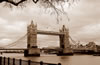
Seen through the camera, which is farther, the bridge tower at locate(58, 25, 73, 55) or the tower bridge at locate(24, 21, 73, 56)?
the bridge tower at locate(58, 25, 73, 55)

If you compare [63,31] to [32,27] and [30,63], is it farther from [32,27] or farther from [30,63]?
[30,63]

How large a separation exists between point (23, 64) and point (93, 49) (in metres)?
144

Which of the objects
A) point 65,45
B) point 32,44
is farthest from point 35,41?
point 65,45

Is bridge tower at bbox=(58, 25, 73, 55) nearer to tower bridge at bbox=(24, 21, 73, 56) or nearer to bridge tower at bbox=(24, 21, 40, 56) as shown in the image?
tower bridge at bbox=(24, 21, 73, 56)

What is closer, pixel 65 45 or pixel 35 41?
pixel 35 41

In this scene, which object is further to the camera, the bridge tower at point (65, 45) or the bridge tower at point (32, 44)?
the bridge tower at point (65, 45)

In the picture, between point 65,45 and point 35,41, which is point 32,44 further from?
point 65,45

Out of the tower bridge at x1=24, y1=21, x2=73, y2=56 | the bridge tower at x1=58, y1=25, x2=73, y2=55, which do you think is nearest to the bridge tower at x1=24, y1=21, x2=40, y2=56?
the tower bridge at x1=24, y1=21, x2=73, y2=56

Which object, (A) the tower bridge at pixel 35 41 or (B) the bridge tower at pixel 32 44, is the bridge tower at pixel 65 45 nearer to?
(A) the tower bridge at pixel 35 41

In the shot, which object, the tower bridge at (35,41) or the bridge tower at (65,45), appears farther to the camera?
the bridge tower at (65,45)

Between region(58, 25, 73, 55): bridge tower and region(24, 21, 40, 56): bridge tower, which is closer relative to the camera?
region(24, 21, 40, 56): bridge tower

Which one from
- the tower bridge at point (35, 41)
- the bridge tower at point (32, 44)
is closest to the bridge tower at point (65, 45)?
the tower bridge at point (35, 41)

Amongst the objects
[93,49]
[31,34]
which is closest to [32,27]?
[31,34]

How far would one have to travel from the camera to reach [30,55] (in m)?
106
